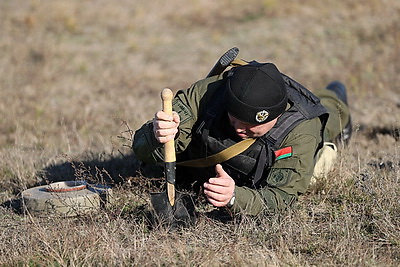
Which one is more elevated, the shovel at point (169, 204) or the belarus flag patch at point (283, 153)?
the belarus flag patch at point (283, 153)

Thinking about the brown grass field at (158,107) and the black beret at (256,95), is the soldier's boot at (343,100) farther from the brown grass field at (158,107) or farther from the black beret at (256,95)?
the black beret at (256,95)

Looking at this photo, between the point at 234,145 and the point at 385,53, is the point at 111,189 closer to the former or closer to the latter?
the point at 234,145

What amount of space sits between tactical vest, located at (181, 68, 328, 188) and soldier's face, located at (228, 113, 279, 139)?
0.10 m

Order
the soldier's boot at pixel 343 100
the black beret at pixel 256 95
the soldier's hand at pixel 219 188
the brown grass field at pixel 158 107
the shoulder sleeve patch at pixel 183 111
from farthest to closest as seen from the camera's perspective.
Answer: the soldier's boot at pixel 343 100 < the shoulder sleeve patch at pixel 183 111 < the black beret at pixel 256 95 < the brown grass field at pixel 158 107 < the soldier's hand at pixel 219 188

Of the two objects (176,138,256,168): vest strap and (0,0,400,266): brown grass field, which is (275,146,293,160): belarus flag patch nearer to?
(176,138,256,168): vest strap

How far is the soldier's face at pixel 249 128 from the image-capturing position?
4.27m

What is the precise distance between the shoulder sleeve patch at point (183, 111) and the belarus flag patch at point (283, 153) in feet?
2.43

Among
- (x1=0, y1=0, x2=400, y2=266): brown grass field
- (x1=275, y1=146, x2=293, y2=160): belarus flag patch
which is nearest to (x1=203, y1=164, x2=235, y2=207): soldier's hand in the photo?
(x1=0, y1=0, x2=400, y2=266): brown grass field

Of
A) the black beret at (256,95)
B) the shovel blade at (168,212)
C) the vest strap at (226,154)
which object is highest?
the black beret at (256,95)

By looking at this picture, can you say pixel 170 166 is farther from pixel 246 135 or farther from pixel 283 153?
pixel 283 153

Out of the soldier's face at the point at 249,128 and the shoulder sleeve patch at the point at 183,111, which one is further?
the shoulder sleeve patch at the point at 183,111

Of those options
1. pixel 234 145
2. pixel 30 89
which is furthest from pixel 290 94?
pixel 30 89

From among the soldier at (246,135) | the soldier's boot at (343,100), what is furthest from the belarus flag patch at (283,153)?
the soldier's boot at (343,100)

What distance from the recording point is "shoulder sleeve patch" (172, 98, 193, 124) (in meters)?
4.66
